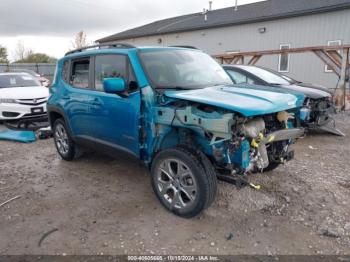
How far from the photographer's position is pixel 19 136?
6926mm

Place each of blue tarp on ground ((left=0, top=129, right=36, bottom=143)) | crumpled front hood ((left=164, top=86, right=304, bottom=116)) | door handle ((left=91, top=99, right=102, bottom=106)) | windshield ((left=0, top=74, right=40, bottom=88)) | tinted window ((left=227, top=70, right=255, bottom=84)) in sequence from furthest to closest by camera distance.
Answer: windshield ((left=0, top=74, right=40, bottom=88)) → tinted window ((left=227, top=70, right=255, bottom=84)) → blue tarp on ground ((left=0, top=129, right=36, bottom=143)) → door handle ((left=91, top=99, right=102, bottom=106)) → crumpled front hood ((left=164, top=86, right=304, bottom=116))

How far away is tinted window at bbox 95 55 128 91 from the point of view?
149 inches

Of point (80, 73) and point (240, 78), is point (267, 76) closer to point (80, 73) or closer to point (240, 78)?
point (240, 78)

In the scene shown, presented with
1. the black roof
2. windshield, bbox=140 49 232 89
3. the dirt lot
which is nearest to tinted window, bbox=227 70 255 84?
the dirt lot

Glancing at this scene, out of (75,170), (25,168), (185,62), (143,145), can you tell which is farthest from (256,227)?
(25,168)

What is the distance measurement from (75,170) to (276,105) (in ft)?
11.0

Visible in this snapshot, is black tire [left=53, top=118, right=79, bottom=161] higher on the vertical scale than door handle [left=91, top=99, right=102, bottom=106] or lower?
lower

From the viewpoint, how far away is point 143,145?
3.60m

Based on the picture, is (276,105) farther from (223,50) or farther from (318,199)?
(223,50)

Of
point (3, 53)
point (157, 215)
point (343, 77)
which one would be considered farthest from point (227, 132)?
point (3, 53)

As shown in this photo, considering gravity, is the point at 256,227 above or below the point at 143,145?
below

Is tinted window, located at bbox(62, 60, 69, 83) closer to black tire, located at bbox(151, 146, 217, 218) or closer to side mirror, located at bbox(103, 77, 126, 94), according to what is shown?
side mirror, located at bbox(103, 77, 126, 94)

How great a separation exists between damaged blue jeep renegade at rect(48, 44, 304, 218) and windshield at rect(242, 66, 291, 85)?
9.62ft

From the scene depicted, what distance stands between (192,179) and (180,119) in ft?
2.09
